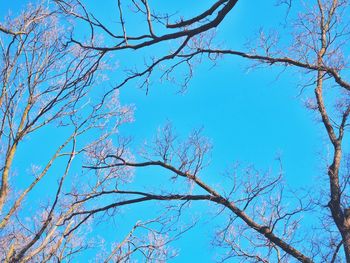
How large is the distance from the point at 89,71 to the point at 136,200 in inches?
146

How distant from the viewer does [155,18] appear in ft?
10.2

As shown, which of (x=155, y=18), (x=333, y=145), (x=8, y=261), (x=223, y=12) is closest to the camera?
(x=223, y=12)

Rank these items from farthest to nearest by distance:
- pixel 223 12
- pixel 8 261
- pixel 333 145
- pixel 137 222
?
pixel 137 222 → pixel 333 145 → pixel 8 261 → pixel 223 12

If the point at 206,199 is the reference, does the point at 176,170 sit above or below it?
above

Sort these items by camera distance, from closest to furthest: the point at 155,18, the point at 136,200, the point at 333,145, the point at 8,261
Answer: the point at 155,18 → the point at 8,261 → the point at 136,200 → the point at 333,145

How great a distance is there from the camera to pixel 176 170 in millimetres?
7211

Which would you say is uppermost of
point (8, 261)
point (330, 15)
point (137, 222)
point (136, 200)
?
point (330, 15)

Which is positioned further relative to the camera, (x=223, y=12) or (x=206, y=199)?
(x=206, y=199)

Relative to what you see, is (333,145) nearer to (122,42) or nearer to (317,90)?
(317,90)

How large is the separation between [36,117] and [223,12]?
5209 mm

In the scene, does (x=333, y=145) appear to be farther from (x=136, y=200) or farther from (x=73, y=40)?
(x=73, y=40)

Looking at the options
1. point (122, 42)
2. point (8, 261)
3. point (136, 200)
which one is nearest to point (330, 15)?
point (136, 200)

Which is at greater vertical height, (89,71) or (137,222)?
(137,222)

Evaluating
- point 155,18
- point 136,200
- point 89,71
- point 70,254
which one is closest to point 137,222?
point 70,254
